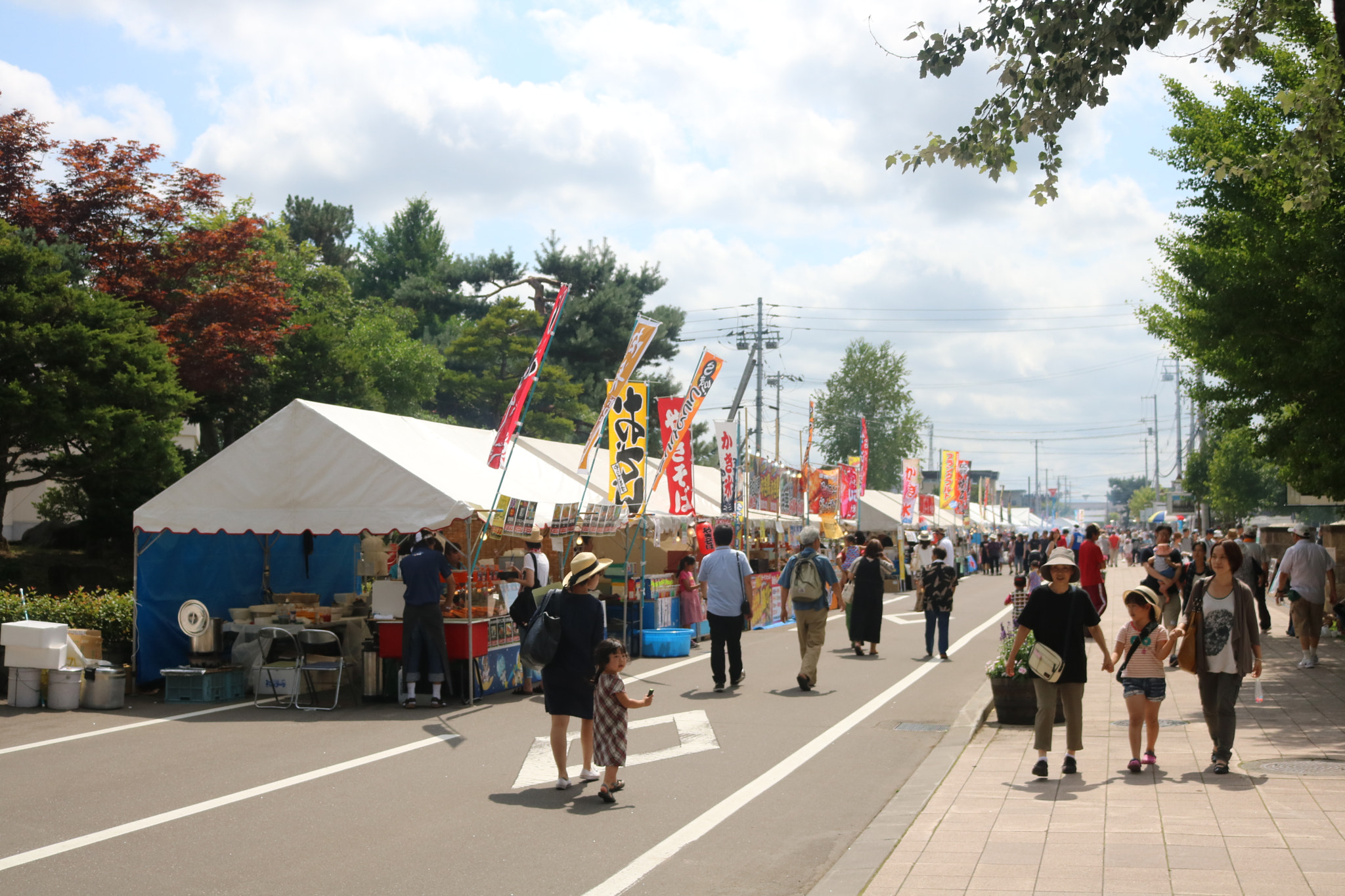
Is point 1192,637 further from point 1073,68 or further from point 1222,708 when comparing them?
point 1073,68

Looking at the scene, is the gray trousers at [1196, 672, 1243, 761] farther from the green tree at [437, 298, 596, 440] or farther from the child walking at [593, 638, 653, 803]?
the green tree at [437, 298, 596, 440]

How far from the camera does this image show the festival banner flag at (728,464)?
23422 millimetres

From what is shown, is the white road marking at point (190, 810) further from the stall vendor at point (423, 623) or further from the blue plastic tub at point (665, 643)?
the blue plastic tub at point (665, 643)

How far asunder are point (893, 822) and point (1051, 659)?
1.92m

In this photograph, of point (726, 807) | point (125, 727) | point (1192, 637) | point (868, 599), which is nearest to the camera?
point (726, 807)

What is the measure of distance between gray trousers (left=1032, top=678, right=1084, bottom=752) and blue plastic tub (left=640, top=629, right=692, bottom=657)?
901 centimetres

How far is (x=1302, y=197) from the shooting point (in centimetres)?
850

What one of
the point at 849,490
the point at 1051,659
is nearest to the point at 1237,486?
the point at 849,490

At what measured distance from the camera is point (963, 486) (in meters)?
48.9

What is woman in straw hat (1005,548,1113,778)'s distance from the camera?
8055 mm

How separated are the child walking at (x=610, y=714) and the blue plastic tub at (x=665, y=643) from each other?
29.4 ft

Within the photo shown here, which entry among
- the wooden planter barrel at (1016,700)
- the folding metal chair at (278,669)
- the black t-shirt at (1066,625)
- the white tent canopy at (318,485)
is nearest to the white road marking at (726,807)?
the wooden planter barrel at (1016,700)

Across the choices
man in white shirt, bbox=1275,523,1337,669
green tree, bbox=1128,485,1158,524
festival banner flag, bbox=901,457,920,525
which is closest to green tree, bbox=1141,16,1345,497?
man in white shirt, bbox=1275,523,1337,669

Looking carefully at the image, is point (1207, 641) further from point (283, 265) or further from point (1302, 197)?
point (283, 265)
